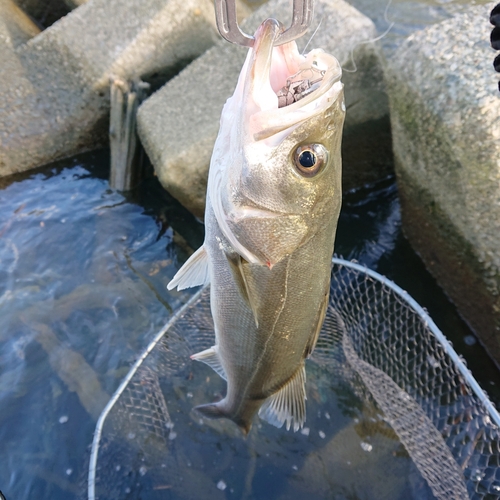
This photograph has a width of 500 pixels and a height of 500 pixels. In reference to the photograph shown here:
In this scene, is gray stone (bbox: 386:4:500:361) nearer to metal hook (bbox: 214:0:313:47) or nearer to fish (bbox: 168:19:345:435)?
fish (bbox: 168:19:345:435)

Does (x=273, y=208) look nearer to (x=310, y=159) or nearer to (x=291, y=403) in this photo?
(x=310, y=159)

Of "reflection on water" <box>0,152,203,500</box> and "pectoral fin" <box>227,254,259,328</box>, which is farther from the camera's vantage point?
"reflection on water" <box>0,152,203,500</box>

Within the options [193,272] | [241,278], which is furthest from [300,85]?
[193,272]

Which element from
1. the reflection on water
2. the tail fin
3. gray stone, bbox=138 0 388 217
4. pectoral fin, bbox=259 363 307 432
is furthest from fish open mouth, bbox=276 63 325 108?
the reflection on water

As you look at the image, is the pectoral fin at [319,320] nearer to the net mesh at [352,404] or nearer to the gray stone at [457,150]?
the net mesh at [352,404]

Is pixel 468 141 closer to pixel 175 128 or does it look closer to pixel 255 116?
pixel 255 116

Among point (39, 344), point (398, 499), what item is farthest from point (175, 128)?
point (398, 499)

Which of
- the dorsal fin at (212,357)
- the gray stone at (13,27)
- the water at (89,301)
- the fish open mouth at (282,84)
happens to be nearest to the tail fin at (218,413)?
the dorsal fin at (212,357)
